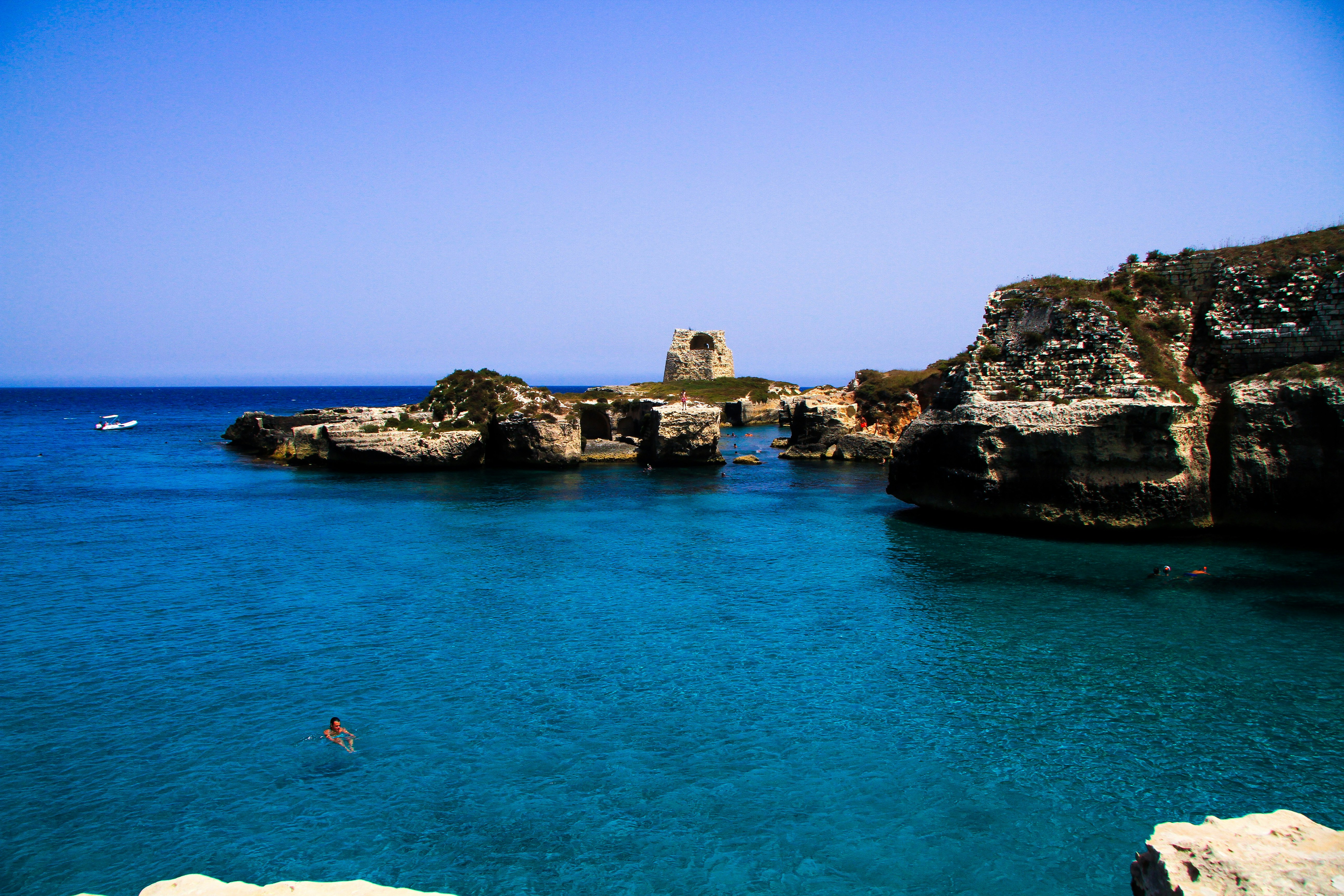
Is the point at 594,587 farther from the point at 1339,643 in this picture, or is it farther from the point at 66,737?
the point at 1339,643

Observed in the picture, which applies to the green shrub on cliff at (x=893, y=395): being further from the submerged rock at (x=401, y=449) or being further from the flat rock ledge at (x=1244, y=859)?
the flat rock ledge at (x=1244, y=859)

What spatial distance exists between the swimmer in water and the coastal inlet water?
24 centimetres

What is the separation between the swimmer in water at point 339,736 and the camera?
13469mm

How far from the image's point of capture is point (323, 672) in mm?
16953

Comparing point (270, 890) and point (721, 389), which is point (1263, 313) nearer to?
point (270, 890)

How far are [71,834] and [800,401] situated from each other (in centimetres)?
5746

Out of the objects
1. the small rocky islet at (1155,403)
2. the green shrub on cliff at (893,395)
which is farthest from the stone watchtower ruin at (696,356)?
the small rocky islet at (1155,403)

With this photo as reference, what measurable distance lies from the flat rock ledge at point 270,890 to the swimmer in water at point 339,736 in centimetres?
694

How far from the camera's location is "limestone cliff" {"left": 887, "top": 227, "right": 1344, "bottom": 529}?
25.8m

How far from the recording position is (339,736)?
1373 centimetres

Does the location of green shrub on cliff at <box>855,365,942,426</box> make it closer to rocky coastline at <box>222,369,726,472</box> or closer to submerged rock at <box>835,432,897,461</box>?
submerged rock at <box>835,432,897,461</box>

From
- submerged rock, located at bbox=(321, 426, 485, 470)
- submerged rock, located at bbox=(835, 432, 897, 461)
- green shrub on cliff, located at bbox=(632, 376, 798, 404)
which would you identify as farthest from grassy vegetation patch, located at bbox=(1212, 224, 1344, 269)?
green shrub on cliff, located at bbox=(632, 376, 798, 404)

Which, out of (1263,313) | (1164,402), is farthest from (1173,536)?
(1263,313)

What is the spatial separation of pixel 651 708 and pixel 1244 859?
1073 centimetres
